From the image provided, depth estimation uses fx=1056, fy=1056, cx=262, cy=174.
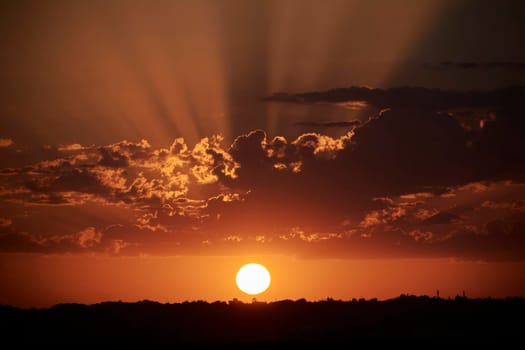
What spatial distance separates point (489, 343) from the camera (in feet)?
589

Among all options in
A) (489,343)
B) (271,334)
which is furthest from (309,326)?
(489,343)

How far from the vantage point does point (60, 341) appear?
188 meters

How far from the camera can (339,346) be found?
172m

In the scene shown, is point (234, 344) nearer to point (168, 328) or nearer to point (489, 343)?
point (168, 328)

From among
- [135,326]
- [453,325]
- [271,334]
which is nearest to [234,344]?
[271,334]

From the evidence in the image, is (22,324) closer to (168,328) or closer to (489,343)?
(168,328)

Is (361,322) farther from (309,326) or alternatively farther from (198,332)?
(198,332)

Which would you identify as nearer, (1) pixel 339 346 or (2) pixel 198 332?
(1) pixel 339 346

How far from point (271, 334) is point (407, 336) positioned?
81.2 ft

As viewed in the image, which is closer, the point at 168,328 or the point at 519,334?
the point at 519,334

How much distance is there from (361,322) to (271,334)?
17883 mm

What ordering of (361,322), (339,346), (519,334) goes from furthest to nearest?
(361,322) < (519,334) < (339,346)

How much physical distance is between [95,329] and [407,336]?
57.7 meters

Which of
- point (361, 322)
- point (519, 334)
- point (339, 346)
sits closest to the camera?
point (339, 346)
